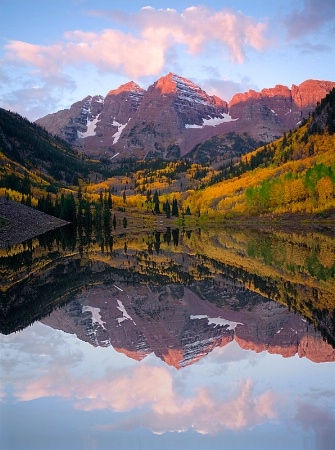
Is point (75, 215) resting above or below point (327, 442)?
below

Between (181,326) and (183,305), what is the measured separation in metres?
5.55

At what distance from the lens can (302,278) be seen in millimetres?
34375

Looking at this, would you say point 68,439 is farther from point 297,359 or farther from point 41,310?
point 41,310

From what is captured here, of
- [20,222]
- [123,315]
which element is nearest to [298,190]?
[20,222]

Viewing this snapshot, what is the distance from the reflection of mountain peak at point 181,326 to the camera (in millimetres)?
18375

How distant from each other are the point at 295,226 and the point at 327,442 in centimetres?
11419

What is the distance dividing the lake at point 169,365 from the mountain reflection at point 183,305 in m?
0.11

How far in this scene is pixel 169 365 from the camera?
55.1 ft

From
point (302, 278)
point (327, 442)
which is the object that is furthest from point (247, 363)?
point (302, 278)

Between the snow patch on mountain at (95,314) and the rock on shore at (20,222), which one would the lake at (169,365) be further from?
the rock on shore at (20,222)

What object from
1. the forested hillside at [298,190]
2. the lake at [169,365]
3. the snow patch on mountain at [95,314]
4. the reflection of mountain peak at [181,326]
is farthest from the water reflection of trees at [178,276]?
the forested hillside at [298,190]

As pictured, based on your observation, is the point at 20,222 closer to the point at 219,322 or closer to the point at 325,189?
the point at 325,189

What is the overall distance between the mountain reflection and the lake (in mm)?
107

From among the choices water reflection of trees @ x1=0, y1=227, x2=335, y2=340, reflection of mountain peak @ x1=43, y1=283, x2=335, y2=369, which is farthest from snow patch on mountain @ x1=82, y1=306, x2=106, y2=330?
water reflection of trees @ x1=0, y1=227, x2=335, y2=340
